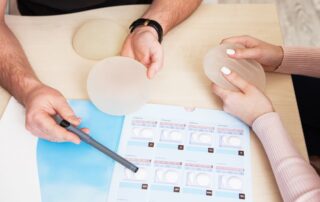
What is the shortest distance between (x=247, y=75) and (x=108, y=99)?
31cm

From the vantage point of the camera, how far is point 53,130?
740 mm

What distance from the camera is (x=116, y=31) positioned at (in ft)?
3.12

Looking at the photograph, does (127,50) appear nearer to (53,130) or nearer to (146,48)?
(146,48)

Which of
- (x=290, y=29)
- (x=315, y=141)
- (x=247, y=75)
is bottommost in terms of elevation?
(x=290, y=29)

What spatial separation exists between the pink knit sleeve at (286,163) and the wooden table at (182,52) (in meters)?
0.03

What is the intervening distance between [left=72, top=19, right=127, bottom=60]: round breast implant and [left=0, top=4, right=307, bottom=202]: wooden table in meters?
0.02

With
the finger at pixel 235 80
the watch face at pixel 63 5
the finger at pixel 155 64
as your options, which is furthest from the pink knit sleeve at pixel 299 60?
the watch face at pixel 63 5

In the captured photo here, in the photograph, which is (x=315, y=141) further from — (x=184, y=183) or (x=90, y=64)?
(x=90, y=64)

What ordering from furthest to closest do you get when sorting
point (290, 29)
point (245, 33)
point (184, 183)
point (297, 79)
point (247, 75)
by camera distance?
point (290, 29)
point (297, 79)
point (245, 33)
point (247, 75)
point (184, 183)

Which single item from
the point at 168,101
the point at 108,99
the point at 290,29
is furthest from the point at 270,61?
the point at 290,29

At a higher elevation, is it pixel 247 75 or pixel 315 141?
pixel 247 75

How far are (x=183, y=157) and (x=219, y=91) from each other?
0.17 metres

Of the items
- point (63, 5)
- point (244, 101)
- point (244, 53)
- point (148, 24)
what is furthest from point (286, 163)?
point (63, 5)

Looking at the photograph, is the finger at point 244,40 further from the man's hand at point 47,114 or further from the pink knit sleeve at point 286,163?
the man's hand at point 47,114
